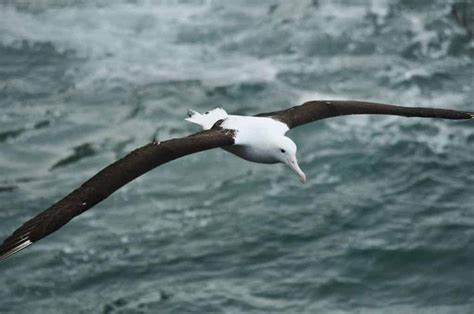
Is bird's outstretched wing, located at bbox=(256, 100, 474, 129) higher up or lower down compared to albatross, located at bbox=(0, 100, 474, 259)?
higher up

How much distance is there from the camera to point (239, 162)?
21.3 m

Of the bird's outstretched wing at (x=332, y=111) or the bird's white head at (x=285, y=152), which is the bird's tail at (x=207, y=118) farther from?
the bird's white head at (x=285, y=152)

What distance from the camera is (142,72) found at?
23.5 meters

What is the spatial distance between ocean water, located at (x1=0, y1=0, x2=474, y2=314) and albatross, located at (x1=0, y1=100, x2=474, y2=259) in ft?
16.4

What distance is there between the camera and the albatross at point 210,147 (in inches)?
413

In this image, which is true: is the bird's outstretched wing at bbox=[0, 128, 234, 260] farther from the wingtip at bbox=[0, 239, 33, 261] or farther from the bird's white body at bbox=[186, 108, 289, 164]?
the bird's white body at bbox=[186, 108, 289, 164]

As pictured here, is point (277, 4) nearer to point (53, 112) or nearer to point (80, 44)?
point (80, 44)

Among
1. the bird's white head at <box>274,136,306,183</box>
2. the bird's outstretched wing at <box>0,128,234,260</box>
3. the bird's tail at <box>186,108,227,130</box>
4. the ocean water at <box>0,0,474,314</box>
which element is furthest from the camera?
the ocean water at <box>0,0,474,314</box>

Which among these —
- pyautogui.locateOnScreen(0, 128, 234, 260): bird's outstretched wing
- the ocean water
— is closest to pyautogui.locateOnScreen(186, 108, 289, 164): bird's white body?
pyautogui.locateOnScreen(0, 128, 234, 260): bird's outstretched wing

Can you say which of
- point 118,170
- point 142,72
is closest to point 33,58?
point 142,72

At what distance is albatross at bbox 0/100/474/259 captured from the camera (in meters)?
10.5

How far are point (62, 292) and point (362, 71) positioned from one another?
8.36m

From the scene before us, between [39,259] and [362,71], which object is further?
[362,71]

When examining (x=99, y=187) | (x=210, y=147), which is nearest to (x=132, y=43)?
(x=210, y=147)
